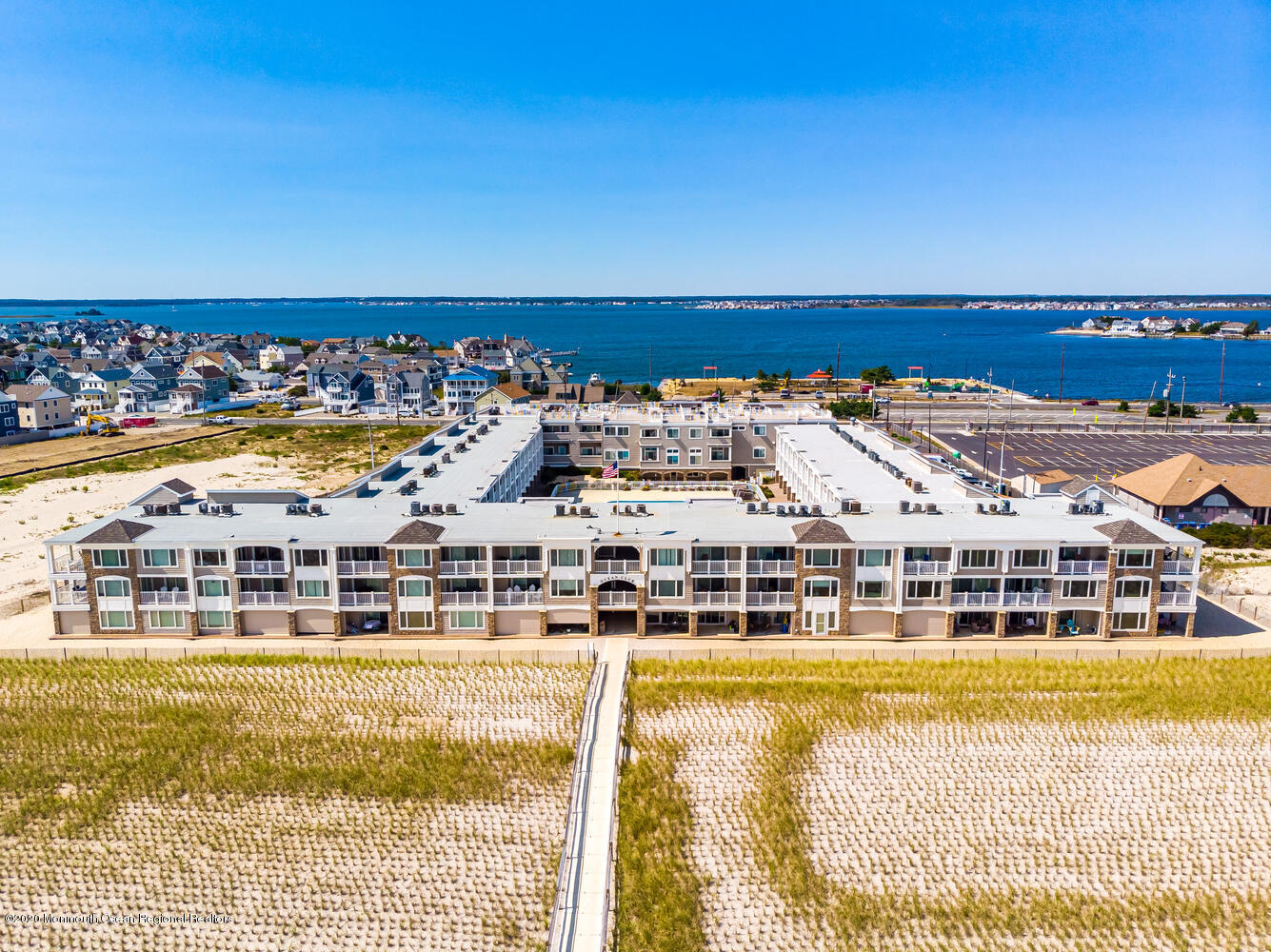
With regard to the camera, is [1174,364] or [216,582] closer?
[216,582]

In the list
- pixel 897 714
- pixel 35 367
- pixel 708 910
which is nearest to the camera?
pixel 708 910

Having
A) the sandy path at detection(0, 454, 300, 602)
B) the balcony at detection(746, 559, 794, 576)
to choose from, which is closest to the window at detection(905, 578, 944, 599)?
the balcony at detection(746, 559, 794, 576)

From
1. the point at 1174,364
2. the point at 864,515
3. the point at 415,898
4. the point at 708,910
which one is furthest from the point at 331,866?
the point at 1174,364

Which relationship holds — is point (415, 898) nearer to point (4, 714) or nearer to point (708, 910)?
point (708, 910)

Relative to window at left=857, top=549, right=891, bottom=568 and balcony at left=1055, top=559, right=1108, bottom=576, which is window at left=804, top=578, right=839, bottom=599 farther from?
balcony at left=1055, top=559, right=1108, bottom=576

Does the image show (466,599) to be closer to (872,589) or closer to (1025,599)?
(872,589)

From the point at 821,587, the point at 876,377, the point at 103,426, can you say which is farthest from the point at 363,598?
the point at 876,377

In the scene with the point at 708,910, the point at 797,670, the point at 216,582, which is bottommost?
the point at 708,910
